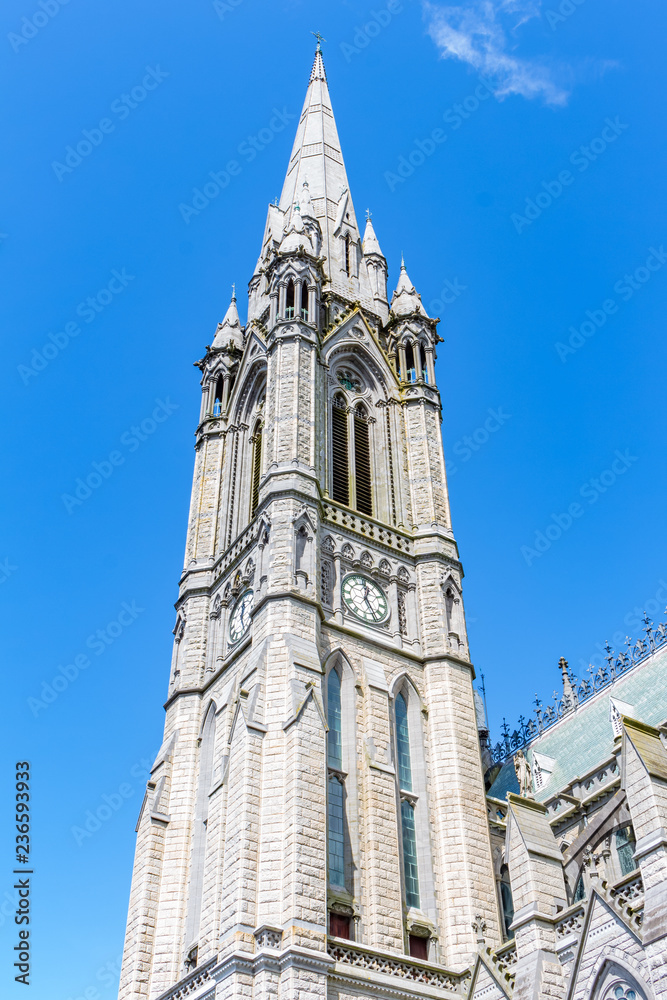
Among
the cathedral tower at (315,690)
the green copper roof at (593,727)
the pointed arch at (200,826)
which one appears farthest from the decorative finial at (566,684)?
the pointed arch at (200,826)

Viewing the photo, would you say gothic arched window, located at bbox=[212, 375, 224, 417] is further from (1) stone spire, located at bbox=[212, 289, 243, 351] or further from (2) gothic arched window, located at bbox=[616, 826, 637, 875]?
(2) gothic arched window, located at bbox=[616, 826, 637, 875]

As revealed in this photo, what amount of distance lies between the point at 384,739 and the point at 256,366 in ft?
60.3

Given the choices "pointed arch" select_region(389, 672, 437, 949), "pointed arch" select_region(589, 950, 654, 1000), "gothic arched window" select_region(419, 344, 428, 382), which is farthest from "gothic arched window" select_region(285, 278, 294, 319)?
"pointed arch" select_region(589, 950, 654, 1000)

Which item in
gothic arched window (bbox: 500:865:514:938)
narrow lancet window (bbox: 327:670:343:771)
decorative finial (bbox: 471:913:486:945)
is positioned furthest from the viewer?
gothic arched window (bbox: 500:865:514:938)

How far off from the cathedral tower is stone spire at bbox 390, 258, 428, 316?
12 cm

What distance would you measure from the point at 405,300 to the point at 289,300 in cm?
724

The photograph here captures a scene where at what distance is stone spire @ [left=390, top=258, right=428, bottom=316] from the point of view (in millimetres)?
46594

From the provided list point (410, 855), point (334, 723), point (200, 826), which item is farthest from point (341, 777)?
point (200, 826)

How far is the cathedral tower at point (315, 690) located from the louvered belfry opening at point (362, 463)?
0.11m

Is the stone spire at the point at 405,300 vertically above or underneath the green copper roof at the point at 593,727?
above

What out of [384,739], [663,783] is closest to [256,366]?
[384,739]

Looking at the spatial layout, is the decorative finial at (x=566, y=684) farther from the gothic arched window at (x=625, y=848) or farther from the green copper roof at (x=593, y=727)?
the gothic arched window at (x=625, y=848)

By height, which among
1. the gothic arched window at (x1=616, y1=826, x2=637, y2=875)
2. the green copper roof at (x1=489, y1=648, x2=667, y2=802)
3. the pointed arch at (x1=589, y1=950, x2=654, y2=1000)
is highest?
the green copper roof at (x1=489, y1=648, x2=667, y2=802)

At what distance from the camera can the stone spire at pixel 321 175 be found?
5062 centimetres
